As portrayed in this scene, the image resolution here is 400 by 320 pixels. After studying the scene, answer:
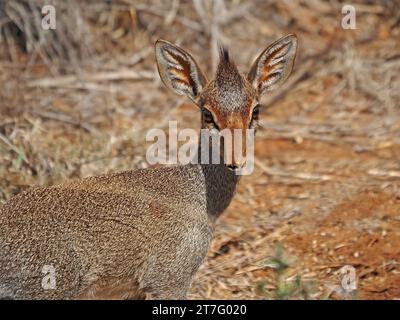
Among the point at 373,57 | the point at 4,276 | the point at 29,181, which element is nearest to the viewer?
the point at 4,276

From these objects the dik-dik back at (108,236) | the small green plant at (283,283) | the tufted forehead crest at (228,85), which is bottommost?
the small green plant at (283,283)

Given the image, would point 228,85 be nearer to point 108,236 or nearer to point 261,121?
point 108,236

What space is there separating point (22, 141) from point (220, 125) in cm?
241

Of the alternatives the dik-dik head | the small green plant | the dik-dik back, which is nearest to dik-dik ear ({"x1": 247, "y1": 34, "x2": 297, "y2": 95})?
the dik-dik head

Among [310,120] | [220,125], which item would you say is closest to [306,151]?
[310,120]

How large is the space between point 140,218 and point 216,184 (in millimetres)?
619

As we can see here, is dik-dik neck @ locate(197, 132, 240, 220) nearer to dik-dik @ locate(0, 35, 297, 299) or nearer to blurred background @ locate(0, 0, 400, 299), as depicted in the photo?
dik-dik @ locate(0, 35, 297, 299)

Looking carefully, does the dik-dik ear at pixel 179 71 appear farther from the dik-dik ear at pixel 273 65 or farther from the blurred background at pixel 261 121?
the blurred background at pixel 261 121

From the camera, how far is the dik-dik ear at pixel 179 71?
4984mm

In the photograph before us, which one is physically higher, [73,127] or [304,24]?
[304,24]

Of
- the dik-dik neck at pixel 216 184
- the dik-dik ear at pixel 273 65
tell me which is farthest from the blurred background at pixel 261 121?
the dik-dik ear at pixel 273 65

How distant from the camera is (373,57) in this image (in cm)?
963
